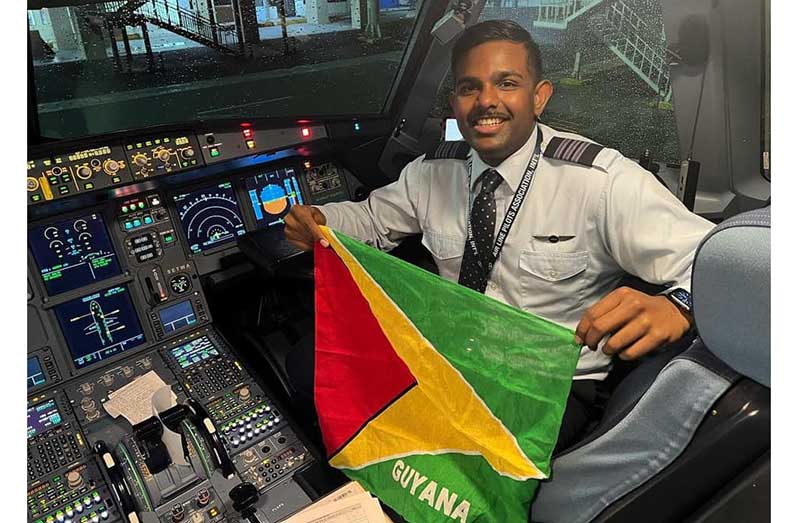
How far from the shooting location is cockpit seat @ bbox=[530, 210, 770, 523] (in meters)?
0.72

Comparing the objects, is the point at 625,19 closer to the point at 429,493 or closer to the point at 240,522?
the point at 429,493

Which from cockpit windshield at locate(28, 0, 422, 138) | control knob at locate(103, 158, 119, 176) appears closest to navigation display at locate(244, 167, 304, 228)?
cockpit windshield at locate(28, 0, 422, 138)

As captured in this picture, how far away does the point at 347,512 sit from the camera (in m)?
1.44

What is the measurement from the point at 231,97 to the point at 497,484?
186 centimetres

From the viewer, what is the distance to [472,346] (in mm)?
1181

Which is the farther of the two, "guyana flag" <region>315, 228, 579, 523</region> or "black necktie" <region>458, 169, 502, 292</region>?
"black necktie" <region>458, 169, 502, 292</region>

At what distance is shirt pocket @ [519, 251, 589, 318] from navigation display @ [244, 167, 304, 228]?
1.08m

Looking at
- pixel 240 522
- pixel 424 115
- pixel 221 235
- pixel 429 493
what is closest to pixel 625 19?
pixel 424 115

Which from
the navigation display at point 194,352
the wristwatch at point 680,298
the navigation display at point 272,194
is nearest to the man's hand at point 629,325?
the wristwatch at point 680,298

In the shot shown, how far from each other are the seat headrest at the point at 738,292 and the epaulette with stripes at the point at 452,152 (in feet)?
3.29

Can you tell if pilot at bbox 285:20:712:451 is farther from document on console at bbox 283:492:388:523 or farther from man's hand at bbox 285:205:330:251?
document on console at bbox 283:492:388:523

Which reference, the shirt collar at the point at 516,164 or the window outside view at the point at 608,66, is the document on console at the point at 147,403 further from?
the window outside view at the point at 608,66

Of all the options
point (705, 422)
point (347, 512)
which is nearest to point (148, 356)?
point (347, 512)

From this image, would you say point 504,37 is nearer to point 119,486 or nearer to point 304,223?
point 304,223
